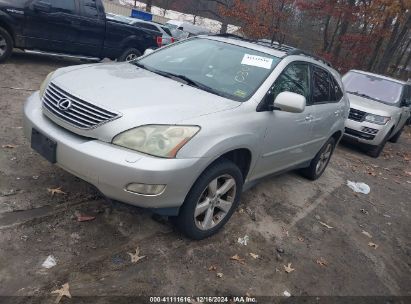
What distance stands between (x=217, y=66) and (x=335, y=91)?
7.27 ft

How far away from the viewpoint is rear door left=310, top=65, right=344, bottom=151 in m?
4.98

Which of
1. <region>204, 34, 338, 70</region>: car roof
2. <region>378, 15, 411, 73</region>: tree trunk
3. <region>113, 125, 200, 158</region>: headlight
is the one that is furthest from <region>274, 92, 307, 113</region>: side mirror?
<region>378, 15, 411, 73</region>: tree trunk

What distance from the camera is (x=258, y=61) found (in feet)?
13.9

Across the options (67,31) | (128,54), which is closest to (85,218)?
(67,31)

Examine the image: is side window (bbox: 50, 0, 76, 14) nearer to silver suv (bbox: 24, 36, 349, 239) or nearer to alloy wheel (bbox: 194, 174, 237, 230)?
silver suv (bbox: 24, 36, 349, 239)

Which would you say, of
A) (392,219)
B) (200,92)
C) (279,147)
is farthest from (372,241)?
(200,92)

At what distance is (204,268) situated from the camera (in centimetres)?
346

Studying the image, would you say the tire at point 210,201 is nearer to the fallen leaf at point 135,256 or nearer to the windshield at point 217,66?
the fallen leaf at point 135,256

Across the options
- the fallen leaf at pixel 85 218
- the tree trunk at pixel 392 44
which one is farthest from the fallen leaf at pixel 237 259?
the tree trunk at pixel 392 44

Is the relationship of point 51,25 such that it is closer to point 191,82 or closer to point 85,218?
point 191,82

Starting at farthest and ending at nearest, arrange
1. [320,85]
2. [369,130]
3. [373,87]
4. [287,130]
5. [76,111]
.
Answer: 1. [373,87]
2. [369,130]
3. [320,85]
4. [287,130]
5. [76,111]

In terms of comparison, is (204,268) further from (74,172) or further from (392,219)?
(392,219)

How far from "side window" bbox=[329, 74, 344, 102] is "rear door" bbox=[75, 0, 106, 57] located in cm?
596

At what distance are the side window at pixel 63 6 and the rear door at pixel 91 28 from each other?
22 cm
